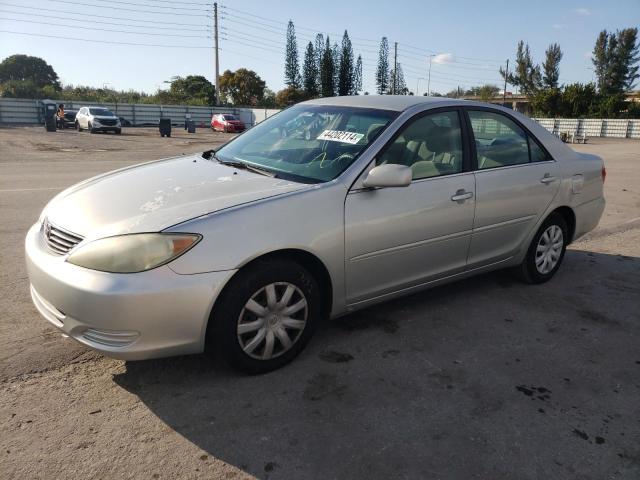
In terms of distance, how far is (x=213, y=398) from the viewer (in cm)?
275

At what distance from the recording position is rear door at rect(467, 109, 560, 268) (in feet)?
12.9

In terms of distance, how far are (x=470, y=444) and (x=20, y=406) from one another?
2215 millimetres

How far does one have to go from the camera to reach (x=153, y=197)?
299cm

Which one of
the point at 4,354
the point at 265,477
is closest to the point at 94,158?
the point at 4,354

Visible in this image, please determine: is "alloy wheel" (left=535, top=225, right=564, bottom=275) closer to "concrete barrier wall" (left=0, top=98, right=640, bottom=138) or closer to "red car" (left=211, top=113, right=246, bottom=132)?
"red car" (left=211, top=113, right=246, bottom=132)

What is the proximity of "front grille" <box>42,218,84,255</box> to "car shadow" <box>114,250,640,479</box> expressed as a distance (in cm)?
79

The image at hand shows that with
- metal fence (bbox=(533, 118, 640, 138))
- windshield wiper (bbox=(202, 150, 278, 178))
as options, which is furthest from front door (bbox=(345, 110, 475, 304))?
metal fence (bbox=(533, 118, 640, 138))

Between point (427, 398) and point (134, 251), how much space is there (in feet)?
5.61

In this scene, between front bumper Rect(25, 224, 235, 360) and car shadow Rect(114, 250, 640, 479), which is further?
front bumper Rect(25, 224, 235, 360)

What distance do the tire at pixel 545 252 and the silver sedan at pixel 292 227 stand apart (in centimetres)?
3

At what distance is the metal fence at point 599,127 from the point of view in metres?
42.8

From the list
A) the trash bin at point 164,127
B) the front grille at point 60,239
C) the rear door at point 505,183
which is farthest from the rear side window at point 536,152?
the trash bin at point 164,127

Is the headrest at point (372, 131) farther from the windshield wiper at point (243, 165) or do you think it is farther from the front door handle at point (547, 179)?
the front door handle at point (547, 179)

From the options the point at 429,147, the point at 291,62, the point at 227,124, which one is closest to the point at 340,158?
the point at 429,147
